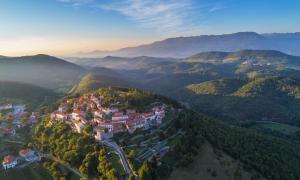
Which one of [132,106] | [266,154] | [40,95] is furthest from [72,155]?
[40,95]

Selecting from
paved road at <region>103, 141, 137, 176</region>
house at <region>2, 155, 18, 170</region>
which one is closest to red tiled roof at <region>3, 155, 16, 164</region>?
house at <region>2, 155, 18, 170</region>

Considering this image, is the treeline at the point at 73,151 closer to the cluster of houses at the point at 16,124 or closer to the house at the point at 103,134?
the house at the point at 103,134

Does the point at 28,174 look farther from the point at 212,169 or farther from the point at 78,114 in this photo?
the point at 212,169

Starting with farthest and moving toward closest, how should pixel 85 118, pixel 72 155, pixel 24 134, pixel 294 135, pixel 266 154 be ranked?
pixel 294 135
pixel 24 134
pixel 85 118
pixel 266 154
pixel 72 155

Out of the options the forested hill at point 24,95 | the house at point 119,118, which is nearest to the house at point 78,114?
the house at point 119,118

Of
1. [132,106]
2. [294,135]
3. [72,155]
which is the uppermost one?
[132,106]

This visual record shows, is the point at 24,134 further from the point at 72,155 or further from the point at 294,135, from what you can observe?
the point at 294,135
